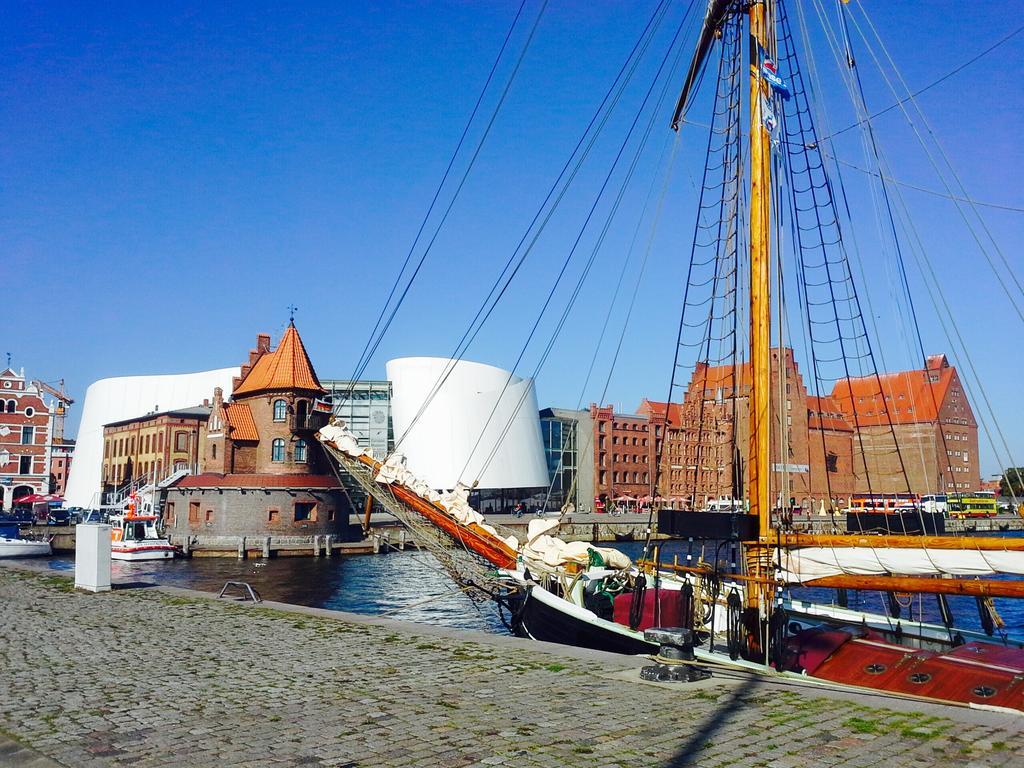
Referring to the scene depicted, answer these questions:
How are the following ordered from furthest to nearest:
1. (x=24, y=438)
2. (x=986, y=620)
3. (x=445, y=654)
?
(x=24, y=438) → (x=986, y=620) → (x=445, y=654)

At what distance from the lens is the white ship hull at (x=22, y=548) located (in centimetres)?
5247

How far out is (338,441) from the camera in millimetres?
28062

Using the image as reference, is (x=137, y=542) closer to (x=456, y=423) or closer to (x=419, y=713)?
(x=456, y=423)

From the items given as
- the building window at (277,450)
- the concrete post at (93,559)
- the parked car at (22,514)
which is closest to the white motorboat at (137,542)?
the building window at (277,450)

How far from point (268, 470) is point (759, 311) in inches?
2061

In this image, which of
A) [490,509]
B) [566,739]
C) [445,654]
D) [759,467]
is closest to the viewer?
[566,739]

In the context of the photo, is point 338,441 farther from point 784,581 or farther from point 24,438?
point 24,438

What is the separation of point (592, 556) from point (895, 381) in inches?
3606

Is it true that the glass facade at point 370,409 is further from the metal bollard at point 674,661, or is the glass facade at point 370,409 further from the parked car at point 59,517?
the metal bollard at point 674,661

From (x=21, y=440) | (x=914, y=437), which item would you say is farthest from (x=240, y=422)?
(x=914, y=437)

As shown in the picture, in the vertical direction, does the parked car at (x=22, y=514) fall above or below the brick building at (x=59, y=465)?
below

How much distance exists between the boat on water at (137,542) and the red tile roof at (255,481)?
14.7 feet

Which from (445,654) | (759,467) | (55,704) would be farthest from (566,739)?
(759,467)

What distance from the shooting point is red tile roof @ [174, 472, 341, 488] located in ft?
204
